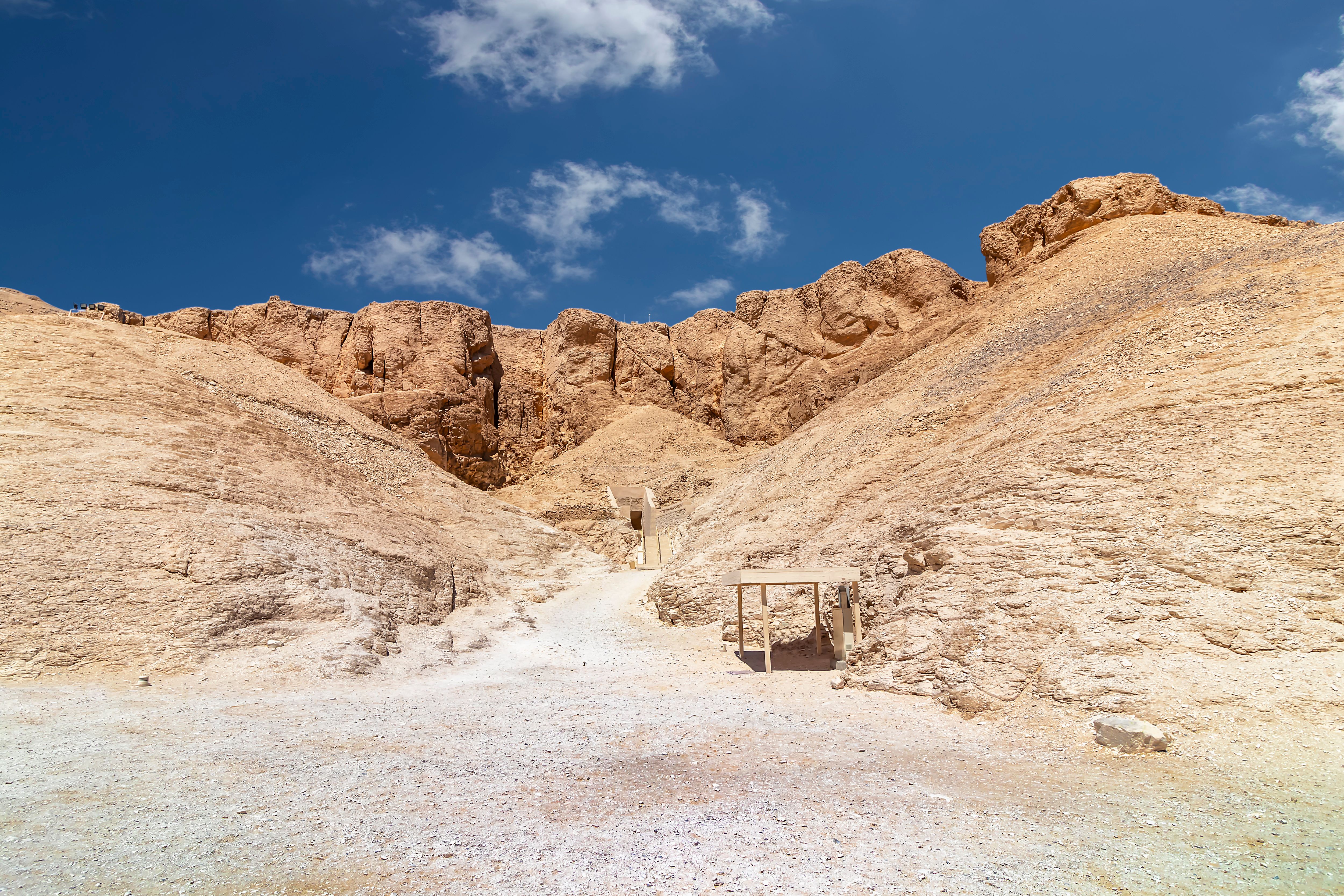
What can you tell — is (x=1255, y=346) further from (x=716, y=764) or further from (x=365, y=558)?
(x=365, y=558)

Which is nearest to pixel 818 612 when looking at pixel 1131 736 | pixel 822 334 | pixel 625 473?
pixel 1131 736

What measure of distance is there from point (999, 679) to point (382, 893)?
26.1 feet

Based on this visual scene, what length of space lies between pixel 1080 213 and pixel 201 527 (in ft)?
105

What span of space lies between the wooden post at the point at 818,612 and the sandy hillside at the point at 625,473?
61.1 ft

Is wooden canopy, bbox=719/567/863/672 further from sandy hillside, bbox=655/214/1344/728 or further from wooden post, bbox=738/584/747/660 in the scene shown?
wooden post, bbox=738/584/747/660

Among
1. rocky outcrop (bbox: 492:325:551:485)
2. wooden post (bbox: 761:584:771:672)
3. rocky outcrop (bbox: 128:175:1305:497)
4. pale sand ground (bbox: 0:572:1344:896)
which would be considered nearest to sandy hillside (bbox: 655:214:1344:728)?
pale sand ground (bbox: 0:572:1344:896)

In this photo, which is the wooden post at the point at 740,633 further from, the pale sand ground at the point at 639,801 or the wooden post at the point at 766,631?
A: the pale sand ground at the point at 639,801

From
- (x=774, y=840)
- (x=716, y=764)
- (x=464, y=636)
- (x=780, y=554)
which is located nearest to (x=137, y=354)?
(x=464, y=636)

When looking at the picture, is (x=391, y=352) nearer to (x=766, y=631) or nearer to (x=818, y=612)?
(x=818, y=612)

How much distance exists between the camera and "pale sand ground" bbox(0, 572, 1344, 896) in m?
5.54

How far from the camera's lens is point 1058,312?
24.5 meters

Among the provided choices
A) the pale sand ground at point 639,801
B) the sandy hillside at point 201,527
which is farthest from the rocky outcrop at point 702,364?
the pale sand ground at point 639,801

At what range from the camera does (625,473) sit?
41.2m

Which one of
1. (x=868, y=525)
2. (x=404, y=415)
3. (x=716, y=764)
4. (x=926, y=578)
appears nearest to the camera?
(x=716, y=764)
